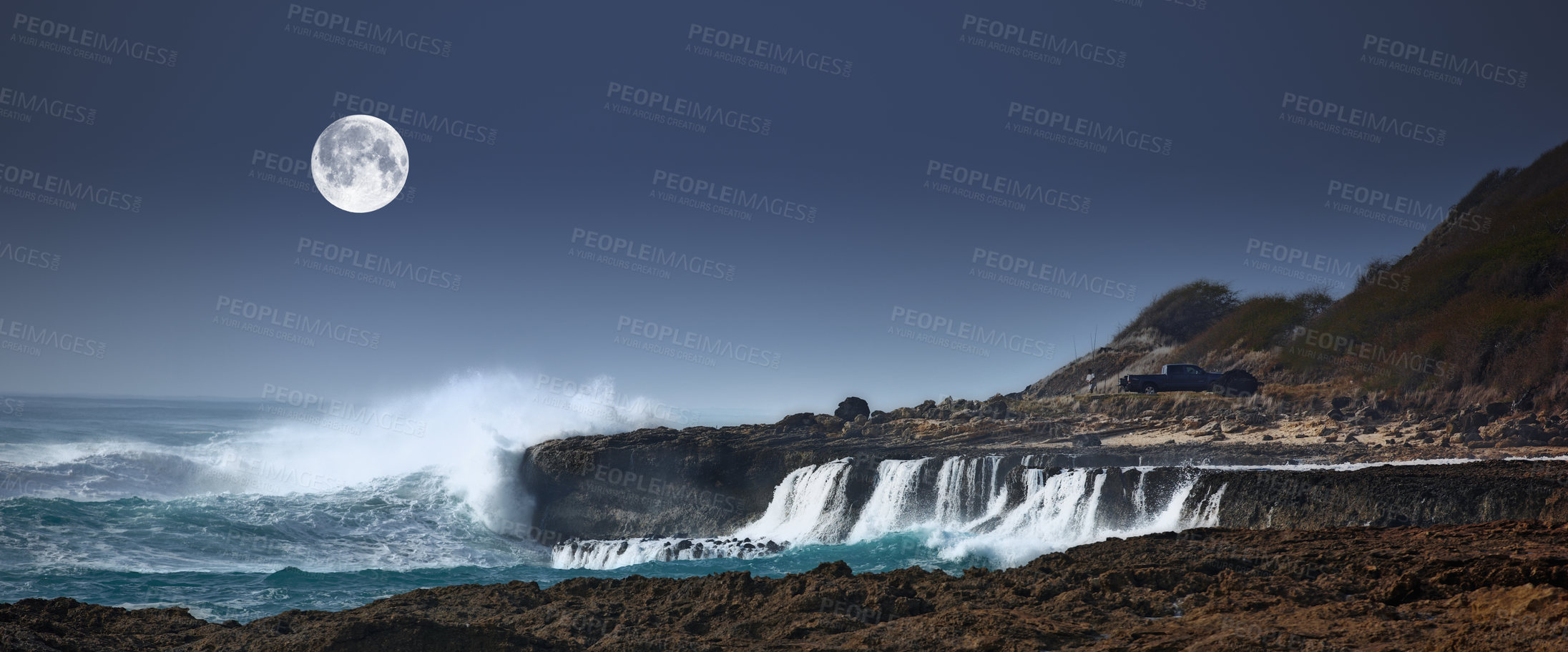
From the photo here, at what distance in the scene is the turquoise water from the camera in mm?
15984

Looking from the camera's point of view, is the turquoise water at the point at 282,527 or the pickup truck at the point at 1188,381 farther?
the pickup truck at the point at 1188,381

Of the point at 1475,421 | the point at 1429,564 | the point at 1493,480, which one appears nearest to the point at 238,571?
the point at 1429,564

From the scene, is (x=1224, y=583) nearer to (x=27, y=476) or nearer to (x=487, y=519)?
(x=487, y=519)

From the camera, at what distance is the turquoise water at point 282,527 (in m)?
16.0

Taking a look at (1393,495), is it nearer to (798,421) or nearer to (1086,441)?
(1086,441)

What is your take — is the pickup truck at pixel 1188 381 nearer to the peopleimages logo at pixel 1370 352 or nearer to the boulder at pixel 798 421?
the peopleimages logo at pixel 1370 352

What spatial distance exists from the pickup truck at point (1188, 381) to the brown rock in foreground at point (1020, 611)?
21470 millimetres

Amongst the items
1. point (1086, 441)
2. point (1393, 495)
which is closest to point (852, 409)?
point (1086, 441)

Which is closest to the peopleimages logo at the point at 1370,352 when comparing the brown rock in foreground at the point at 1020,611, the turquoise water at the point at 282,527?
the turquoise water at the point at 282,527

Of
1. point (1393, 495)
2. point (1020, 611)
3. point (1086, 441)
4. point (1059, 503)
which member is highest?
point (1086, 441)

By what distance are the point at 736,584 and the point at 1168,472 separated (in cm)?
1064

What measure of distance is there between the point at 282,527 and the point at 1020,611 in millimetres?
22300

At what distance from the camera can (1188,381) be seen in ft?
98.6

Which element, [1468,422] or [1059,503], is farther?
[1468,422]
